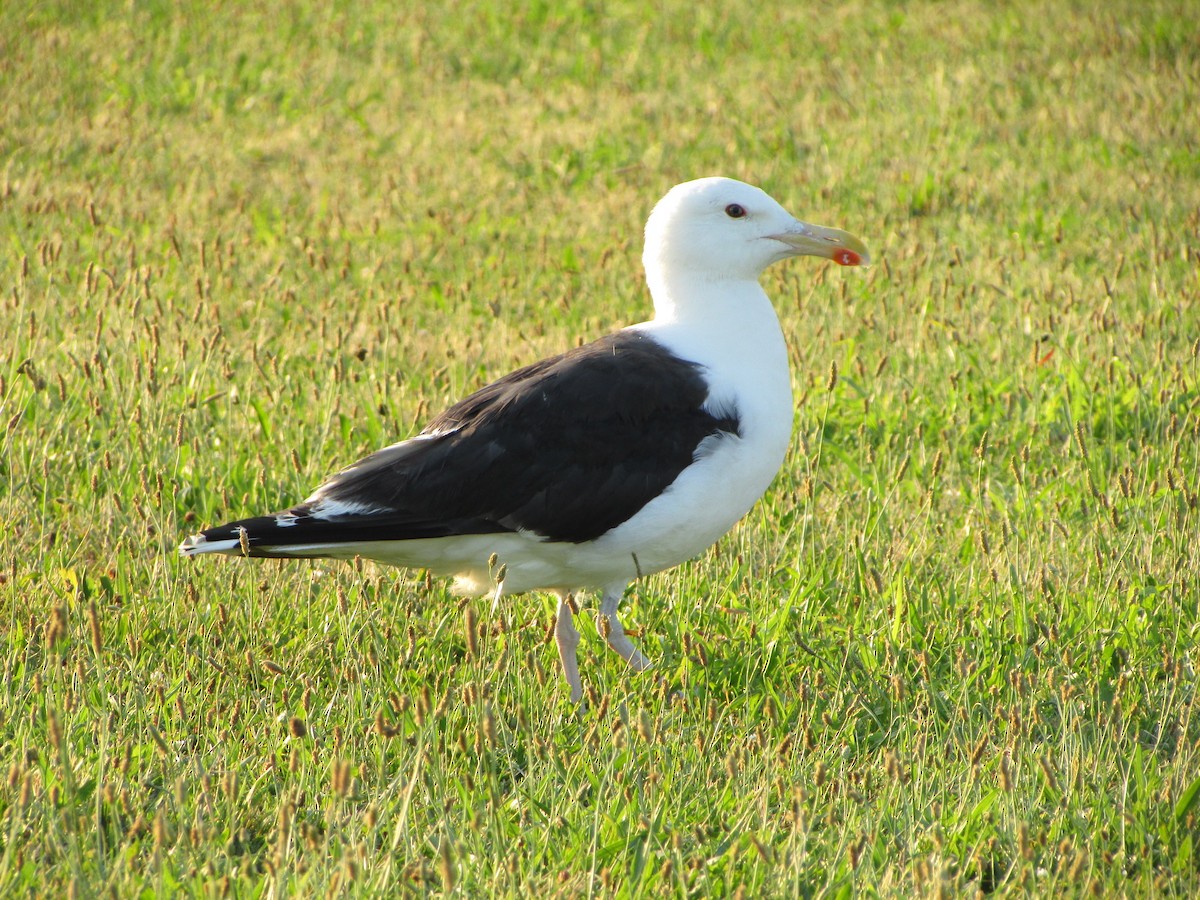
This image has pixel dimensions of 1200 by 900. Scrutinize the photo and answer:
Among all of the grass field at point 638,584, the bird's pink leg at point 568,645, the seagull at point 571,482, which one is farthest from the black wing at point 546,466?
the grass field at point 638,584

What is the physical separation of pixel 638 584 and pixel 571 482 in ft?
2.84

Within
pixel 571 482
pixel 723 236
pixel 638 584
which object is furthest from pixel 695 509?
pixel 723 236

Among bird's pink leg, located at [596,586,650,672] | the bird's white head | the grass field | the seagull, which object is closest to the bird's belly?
the seagull

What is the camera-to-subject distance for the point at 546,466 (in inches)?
176

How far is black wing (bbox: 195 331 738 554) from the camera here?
4.44 m

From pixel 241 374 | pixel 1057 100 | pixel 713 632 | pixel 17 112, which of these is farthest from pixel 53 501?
pixel 1057 100

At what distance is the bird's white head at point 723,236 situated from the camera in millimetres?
5039

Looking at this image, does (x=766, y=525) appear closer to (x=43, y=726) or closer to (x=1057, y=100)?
(x=43, y=726)

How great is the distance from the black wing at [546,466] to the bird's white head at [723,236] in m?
0.65

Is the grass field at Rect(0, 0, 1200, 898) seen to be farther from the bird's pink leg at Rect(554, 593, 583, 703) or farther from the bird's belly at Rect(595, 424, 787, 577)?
the bird's belly at Rect(595, 424, 787, 577)

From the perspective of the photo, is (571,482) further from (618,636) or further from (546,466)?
(618,636)

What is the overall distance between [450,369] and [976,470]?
2622 millimetres

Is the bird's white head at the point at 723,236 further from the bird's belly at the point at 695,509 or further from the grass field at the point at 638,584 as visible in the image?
the bird's belly at the point at 695,509

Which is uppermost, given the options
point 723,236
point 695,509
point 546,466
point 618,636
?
point 723,236
